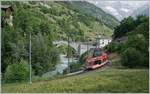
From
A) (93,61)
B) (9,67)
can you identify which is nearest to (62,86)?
(93,61)

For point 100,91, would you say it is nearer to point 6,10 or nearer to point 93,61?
point 93,61

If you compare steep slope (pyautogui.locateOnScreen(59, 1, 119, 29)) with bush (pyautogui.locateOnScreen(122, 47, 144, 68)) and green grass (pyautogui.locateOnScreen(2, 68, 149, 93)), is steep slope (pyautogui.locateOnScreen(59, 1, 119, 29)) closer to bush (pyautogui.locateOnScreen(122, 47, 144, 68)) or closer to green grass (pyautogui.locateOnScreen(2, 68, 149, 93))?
bush (pyautogui.locateOnScreen(122, 47, 144, 68))

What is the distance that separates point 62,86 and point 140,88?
1348 mm

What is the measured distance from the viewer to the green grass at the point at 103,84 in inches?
236

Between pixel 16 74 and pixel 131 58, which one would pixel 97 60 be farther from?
pixel 16 74

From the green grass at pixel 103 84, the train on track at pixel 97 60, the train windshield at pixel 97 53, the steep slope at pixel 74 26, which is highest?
the steep slope at pixel 74 26

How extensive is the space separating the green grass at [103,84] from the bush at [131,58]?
0.60 feet

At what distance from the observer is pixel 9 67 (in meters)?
8.97

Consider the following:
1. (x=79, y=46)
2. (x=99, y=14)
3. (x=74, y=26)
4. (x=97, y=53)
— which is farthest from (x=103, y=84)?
(x=99, y=14)

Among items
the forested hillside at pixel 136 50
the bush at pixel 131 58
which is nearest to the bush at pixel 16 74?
the forested hillside at pixel 136 50

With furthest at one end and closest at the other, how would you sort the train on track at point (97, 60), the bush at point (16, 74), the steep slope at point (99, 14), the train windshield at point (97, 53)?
the steep slope at point (99, 14)
the bush at point (16, 74)
the train windshield at point (97, 53)
the train on track at point (97, 60)

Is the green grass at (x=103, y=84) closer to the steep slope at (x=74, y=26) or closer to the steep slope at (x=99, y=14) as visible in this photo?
the steep slope at (x=74, y=26)

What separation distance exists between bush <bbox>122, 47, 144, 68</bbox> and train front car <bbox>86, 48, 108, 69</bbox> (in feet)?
2.20

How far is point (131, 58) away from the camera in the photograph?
6734 mm
